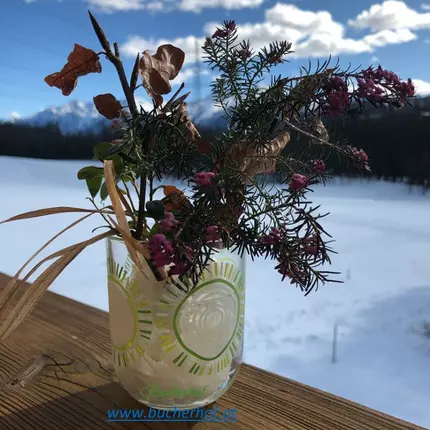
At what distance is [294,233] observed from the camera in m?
0.36

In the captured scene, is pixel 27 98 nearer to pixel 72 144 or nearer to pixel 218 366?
pixel 72 144

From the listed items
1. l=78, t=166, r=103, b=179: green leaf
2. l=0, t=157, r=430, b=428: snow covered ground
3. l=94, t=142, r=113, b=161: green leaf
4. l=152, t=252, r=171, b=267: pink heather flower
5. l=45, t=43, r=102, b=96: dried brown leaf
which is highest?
l=45, t=43, r=102, b=96: dried brown leaf

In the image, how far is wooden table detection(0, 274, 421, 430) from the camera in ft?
1.43

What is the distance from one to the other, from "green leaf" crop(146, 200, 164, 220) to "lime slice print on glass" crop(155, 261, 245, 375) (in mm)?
64

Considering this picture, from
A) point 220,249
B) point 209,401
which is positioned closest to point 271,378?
point 209,401

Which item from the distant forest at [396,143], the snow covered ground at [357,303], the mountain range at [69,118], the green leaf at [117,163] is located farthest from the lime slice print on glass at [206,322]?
the mountain range at [69,118]

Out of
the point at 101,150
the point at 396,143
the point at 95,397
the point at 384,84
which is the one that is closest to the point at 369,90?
the point at 384,84

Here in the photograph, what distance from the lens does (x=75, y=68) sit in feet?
1.23

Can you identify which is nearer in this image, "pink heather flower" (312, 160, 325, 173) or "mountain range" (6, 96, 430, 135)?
"pink heather flower" (312, 160, 325, 173)

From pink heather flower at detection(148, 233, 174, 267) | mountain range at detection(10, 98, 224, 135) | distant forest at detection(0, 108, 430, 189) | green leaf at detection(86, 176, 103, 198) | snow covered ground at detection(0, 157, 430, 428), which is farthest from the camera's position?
mountain range at detection(10, 98, 224, 135)

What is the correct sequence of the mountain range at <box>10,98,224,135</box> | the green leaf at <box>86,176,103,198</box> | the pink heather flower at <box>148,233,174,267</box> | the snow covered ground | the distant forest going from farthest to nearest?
the mountain range at <box>10,98,224,135</box> → the distant forest → the snow covered ground → the green leaf at <box>86,176,103,198</box> → the pink heather flower at <box>148,233,174,267</box>

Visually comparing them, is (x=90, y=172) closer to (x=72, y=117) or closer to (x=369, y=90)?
(x=369, y=90)

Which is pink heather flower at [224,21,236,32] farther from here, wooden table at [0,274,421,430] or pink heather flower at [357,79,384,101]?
wooden table at [0,274,421,430]

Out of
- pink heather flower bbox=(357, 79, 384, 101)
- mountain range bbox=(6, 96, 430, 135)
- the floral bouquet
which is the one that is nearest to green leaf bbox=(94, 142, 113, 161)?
the floral bouquet
